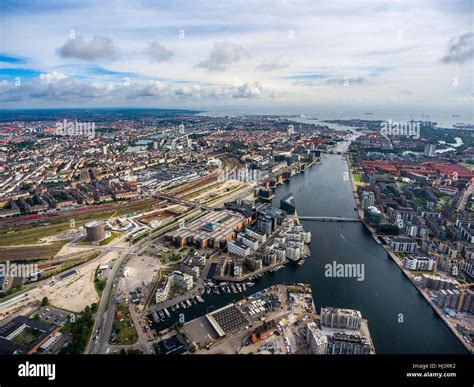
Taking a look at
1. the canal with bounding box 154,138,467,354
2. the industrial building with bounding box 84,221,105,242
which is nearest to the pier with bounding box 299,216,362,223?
the canal with bounding box 154,138,467,354

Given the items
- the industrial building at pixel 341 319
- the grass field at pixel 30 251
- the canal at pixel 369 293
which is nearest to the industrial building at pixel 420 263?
the canal at pixel 369 293

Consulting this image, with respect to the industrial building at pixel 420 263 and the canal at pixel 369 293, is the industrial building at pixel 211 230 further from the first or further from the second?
the industrial building at pixel 420 263

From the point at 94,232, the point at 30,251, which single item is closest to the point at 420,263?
the point at 94,232

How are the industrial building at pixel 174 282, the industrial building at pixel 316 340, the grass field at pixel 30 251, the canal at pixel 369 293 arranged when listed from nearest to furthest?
the industrial building at pixel 316 340, the canal at pixel 369 293, the industrial building at pixel 174 282, the grass field at pixel 30 251

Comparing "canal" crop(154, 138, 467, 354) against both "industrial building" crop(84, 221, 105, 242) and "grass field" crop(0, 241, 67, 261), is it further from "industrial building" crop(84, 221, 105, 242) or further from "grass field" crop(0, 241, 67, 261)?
"grass field" crop(0, 241, 67, 261)

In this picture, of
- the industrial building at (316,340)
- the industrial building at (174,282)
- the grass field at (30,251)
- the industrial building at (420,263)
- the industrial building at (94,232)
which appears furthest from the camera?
the industrial building at (94,232)

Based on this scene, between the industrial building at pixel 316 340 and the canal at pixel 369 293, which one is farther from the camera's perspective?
the canal at pixel 369 293

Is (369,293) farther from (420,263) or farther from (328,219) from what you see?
(328,219)

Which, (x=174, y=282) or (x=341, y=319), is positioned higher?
(x=174, y=282)
